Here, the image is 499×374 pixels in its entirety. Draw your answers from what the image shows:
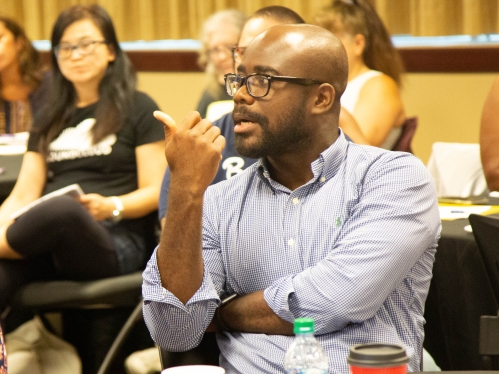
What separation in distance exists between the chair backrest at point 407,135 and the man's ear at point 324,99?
1526 mm

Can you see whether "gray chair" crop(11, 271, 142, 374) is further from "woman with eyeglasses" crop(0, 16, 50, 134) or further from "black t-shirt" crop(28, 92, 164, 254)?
"woman with eyeglasses" crop(0, 16, 50, 134)

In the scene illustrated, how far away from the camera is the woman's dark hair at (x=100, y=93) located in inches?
122

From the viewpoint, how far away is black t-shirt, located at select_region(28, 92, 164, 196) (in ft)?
10.1

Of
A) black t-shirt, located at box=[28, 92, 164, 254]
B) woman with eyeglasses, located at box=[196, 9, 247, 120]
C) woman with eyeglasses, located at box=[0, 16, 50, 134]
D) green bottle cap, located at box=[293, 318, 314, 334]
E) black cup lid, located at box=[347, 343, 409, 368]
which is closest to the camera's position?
black cup lid, located at box=[347, 343, 409, 368]

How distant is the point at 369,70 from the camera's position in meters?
3.58

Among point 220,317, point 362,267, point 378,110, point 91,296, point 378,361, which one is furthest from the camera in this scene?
point 378,110

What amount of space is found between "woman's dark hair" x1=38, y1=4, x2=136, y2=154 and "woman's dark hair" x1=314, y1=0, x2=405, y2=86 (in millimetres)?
916

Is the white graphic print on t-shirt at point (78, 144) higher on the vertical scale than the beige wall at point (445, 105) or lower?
higher

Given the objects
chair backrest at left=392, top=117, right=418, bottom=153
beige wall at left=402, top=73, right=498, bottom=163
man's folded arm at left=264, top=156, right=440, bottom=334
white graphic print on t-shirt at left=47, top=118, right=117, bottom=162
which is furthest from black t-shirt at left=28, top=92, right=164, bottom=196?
beige wall at left=402, top=73, right=498, bottom=163

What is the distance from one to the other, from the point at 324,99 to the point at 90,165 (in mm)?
1444

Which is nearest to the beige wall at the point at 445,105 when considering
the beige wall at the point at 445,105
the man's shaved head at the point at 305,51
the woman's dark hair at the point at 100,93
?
the beige wall at the point at 445,105

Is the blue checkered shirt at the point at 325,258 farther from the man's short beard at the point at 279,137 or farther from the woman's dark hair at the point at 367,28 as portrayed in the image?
the woman's dark hair at the point at 367,28

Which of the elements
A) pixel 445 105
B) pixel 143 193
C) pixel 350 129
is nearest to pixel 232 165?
pixel 350 129

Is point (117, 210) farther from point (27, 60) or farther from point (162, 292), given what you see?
point (27, 60)
